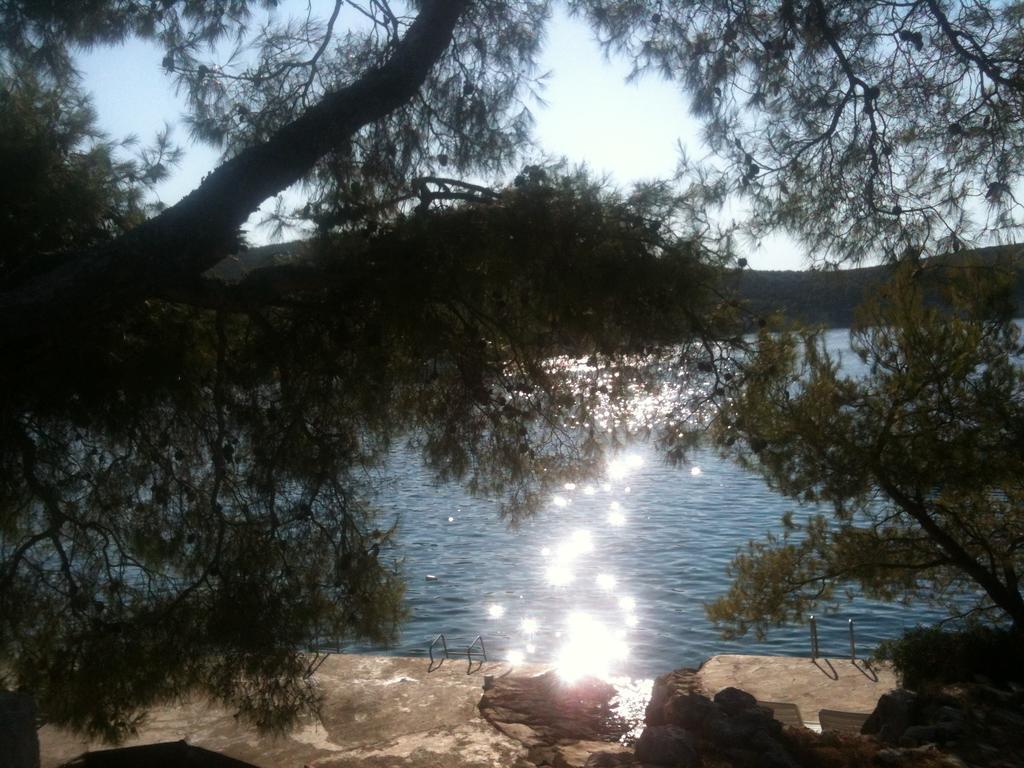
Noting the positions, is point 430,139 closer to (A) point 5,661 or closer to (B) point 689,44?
(B) point 689,44

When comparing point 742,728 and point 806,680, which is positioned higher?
point 742,728

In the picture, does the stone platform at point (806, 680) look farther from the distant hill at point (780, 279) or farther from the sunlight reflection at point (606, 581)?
the sunlight reflection at point (606, 581)

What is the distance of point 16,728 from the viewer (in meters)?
4.19

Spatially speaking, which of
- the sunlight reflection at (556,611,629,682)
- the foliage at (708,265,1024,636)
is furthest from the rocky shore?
the sunlight reflection at (556,611,629,682)

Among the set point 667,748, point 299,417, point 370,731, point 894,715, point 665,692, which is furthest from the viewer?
point 370,731

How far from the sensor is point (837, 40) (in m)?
4.68

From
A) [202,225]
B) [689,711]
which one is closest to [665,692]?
[689,711]

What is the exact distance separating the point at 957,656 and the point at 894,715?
1963mm

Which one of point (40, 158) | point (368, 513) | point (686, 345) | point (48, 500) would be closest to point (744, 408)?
point (686, 345)

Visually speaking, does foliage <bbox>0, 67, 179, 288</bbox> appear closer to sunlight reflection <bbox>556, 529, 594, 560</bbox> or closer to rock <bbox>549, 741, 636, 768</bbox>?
rock <bbox>549, 741, 636, 768</bbox>

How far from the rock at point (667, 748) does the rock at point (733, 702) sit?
1.03ft

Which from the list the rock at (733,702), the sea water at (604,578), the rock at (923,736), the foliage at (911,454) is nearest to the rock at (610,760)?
the rock at (733,702)

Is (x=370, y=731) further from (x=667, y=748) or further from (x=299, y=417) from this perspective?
(x=299, y=417)

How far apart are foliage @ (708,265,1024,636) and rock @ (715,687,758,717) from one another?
6.17 ft
